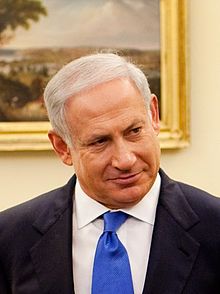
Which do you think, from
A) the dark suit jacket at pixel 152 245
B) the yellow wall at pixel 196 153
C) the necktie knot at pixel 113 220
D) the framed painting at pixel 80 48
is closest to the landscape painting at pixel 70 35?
the framed painting at pixel 80 48

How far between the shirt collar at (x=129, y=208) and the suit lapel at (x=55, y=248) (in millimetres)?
28

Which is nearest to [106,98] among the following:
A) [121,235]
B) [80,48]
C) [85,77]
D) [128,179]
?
[85,77]

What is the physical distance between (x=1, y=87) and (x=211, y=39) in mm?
675

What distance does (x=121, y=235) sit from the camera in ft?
4.49

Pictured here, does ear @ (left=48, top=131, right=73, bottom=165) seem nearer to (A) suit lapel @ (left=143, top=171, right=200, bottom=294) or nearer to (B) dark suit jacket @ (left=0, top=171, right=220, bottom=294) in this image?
(B) dark suit jacket @ (left=0, top=171, right=220, bottom=294)

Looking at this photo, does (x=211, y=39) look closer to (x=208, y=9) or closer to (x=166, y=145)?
(x=208, y=9)

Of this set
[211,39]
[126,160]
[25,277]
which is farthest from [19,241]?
[211,39]

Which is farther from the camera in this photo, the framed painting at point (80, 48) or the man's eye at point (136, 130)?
the framed painting at point (80, 48)

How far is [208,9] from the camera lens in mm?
2119

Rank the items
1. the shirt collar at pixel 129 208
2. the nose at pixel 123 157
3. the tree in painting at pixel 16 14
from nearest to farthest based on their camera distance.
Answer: the nose at pixel 123 157 → the shirt collar at pixel 129 208 → the tree in painting at pixel 16 14

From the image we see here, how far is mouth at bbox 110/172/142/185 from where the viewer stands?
130 centimetres

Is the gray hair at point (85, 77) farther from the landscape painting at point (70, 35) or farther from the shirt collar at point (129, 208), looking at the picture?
the landscape painting at point (70, 35)

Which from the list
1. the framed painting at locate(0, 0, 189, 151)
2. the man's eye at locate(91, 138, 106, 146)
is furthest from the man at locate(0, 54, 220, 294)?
the framed painting at locate(0, 0, 189, 151)

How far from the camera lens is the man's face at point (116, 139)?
129 cm
